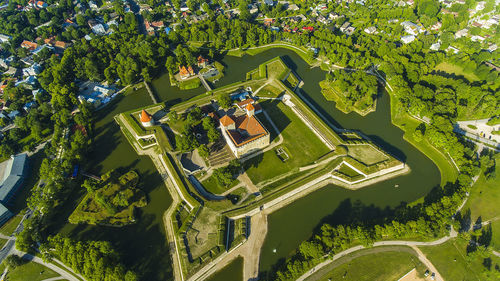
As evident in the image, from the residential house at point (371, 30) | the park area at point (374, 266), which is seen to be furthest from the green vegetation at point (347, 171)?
the residential house at point (371, 30)

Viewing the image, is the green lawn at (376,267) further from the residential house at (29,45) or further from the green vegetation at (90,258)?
the residential house at (29,45)

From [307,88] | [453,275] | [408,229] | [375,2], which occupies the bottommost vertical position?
[453,275]

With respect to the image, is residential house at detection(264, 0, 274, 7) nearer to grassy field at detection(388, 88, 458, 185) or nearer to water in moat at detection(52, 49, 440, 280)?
water in moat at detection(52, 49, 440, 280)

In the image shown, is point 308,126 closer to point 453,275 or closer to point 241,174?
point 241,174

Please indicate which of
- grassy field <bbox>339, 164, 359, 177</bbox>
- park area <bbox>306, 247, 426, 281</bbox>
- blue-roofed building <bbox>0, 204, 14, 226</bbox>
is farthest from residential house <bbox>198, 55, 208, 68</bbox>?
park area <bbox>306, 247, 426, 281</bbox>

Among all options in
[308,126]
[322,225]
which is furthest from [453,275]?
[308,126]

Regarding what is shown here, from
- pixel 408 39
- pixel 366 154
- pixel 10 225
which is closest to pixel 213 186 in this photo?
pixel 366 154
